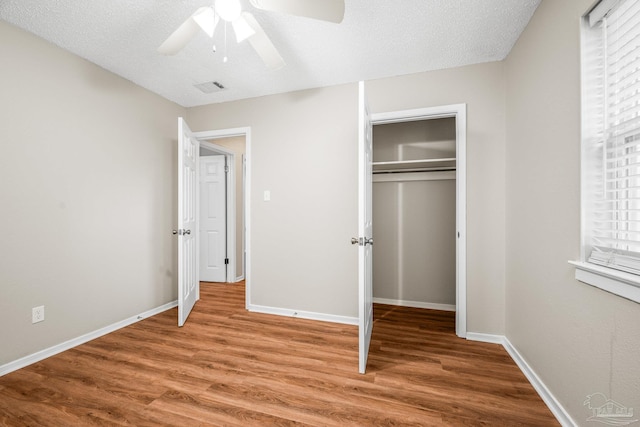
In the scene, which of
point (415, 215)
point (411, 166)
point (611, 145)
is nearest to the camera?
point (611, 145)

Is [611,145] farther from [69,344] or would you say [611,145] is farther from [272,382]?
[69,344]

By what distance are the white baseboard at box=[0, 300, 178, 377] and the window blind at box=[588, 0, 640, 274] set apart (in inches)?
138

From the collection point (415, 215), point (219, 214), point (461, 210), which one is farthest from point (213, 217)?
point (461, 210)

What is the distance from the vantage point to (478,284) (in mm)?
2420

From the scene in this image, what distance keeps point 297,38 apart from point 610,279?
2.28 metres

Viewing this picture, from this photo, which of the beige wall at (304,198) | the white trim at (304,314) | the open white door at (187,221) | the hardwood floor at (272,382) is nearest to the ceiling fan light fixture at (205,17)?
the open white door at (187,221)

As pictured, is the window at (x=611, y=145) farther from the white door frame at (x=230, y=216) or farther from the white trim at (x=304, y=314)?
the white door frame at (x=230, y=216)

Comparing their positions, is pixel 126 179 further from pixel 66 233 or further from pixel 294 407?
pixel 294 407

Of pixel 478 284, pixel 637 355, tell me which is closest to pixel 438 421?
pixel 637 355

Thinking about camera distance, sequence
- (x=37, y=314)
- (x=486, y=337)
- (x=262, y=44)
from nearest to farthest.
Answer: (x=262, y=44) < (x=37, y=314) < (x=486, y=337)

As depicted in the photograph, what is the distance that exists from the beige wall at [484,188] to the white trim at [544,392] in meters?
0.38

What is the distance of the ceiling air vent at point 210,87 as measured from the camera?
2822 mm

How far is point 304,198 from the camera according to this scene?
116 inches

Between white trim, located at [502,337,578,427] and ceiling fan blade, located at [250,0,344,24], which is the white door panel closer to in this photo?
ceiling fan blade, located at [250,0,344,24]
